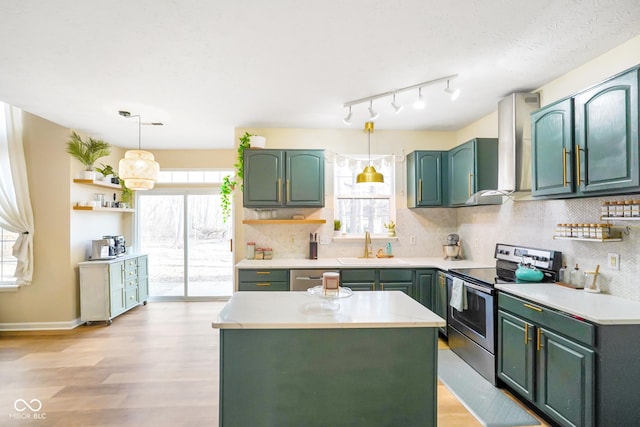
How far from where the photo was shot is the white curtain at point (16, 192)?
13.4 ft

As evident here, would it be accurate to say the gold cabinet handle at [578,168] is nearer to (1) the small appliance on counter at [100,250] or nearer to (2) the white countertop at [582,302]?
(2) the white countertop at [582,302]

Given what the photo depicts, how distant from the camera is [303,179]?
4047 mm

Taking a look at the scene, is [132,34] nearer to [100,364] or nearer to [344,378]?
[344,378]

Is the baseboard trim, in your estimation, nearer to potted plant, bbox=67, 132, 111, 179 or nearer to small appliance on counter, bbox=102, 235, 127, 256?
small appliance on counter, bbox=102, 235, 127, 256

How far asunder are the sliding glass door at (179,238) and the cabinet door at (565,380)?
186 inches

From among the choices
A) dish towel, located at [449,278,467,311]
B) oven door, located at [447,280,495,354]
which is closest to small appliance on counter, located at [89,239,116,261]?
dish towel, located at [449,278,467,311]

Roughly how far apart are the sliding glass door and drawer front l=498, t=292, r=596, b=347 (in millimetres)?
4478

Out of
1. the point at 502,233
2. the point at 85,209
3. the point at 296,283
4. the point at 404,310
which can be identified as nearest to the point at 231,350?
the point at 404,310

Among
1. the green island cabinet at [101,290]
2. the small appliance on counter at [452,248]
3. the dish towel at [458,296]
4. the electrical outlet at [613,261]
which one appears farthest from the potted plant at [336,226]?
the green island cabinet at [101,290]

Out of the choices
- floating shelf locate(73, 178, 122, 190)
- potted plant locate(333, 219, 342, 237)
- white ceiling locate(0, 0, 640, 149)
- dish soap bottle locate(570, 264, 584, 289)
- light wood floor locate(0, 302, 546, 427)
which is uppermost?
white ceiling locate(0, 0, 640, 149)

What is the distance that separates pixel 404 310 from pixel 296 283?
1.95 m

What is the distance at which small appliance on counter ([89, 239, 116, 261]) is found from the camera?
4523 millimetres

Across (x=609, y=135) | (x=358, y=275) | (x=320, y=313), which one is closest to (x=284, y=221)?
(x=358, y=275)

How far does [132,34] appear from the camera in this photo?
2.16 metres
